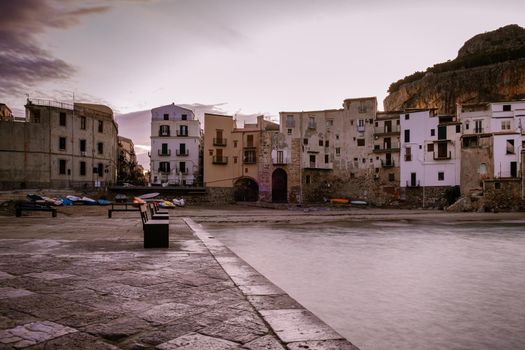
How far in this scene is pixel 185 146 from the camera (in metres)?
59.1

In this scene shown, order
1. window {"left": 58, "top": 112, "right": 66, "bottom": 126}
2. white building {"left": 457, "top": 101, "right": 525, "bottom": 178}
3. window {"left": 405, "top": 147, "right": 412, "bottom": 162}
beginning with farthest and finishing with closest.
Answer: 1. window {"left": 405, "top": 147, "right": 412, "bottom": 162}
2. window {"left": 58, "top": 112, "right": 66, "bottom": 126}
3. white building {"left": 457, "top": 101, "right": 525, "bottom": 178}

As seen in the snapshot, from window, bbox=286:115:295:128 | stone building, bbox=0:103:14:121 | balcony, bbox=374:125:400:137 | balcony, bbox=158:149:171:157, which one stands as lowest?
balcony, bbox=158:149:171:157

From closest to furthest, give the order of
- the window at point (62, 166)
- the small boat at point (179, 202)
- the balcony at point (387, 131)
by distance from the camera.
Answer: the window at point (62, 166)
the small boat at point (179, 202)
the balcony at point (387, 131)

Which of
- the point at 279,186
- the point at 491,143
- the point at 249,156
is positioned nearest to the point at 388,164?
the point at 491,143

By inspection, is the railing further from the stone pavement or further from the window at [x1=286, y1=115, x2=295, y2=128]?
the stone pavement

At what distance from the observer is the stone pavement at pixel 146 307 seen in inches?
124

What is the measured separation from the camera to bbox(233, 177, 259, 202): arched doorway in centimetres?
5884

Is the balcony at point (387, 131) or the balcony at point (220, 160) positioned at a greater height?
the balcony at point (387, 131)

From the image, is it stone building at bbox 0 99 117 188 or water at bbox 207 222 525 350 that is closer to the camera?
water at bbox 207 222 525 350

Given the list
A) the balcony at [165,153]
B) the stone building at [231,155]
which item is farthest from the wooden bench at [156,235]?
the balcony at [165,153]

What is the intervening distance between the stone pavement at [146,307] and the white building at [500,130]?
48556 mm

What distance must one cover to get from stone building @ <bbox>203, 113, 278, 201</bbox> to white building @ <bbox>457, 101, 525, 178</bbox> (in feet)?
81.8

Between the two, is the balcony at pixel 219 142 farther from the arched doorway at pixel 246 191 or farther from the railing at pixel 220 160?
the arched doorway at pixel 246 191

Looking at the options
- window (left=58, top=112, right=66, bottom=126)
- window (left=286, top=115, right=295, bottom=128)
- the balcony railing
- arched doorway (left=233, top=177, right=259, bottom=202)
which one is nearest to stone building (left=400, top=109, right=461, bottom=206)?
the balcony railing
